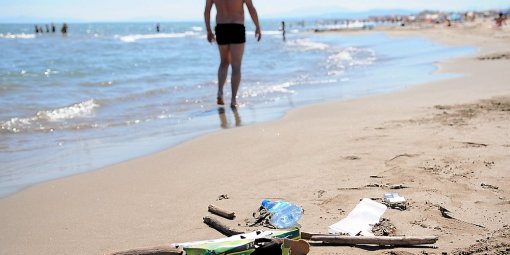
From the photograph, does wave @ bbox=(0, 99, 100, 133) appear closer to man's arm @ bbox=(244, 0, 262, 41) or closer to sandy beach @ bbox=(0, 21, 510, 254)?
sandy beach @ bbox=(0, 21, 510, 254)

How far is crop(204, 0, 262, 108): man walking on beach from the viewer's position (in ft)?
20.0

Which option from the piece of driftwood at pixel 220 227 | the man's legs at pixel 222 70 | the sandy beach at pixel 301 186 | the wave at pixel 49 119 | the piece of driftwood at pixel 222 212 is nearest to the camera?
the piece of driftwood at pixel 220 227

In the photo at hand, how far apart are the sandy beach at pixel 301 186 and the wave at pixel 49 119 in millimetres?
2178

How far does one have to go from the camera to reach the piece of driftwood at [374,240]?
2.06 meters

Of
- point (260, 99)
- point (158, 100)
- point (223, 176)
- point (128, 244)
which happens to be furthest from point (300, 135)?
point (158, 100)

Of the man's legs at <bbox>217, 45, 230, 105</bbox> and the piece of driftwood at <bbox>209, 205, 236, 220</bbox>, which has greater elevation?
the man's legs at <bbox>217, 45, 230, 105</bbox>

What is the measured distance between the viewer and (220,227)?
2271 mm

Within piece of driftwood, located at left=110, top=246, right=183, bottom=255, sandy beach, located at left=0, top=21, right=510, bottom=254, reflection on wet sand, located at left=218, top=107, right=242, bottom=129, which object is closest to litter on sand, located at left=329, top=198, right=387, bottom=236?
sandy beach, located at left=0, top=21, right=510, bottom=254

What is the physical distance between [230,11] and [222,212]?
4.12 m

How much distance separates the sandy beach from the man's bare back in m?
2.01

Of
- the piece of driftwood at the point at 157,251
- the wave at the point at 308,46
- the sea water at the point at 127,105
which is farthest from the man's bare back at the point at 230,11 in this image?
the wave at the point at 308,46

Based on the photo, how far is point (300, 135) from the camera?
13.9 ft

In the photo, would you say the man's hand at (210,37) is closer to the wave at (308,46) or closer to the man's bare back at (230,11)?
the man's bare back at (230,11)

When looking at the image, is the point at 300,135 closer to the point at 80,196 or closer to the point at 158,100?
the point at 80,196
